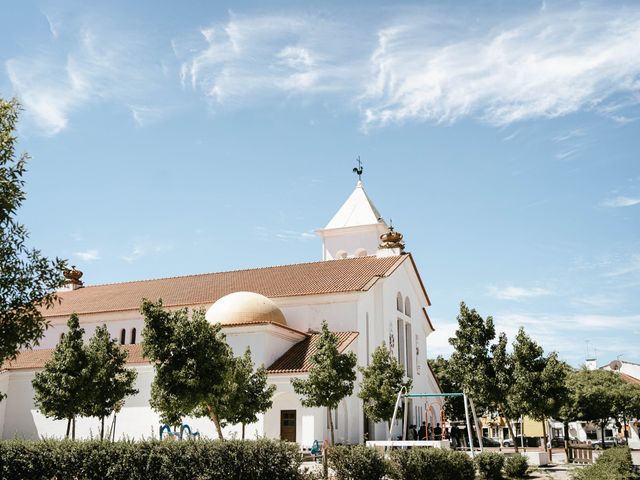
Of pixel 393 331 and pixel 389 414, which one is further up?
pixel 393 331

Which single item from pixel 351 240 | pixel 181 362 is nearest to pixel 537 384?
pixel 181 362

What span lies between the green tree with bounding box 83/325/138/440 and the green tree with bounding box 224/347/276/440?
292 inches

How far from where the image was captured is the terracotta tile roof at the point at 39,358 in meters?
38.9

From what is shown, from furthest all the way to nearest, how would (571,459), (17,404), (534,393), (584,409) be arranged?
1. (584,409)
2. (17,404)
3. (571,459)
4. (534,393)

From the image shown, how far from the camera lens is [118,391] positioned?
105 feet

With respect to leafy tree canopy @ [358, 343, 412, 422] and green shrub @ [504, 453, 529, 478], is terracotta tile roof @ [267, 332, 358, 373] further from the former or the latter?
green shrub @ [504, 453, 529, 478]

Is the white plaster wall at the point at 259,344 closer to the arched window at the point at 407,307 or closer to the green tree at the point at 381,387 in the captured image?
the green tree at the point at 381,387

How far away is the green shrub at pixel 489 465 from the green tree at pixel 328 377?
266 inches

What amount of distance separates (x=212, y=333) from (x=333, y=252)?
3483cm

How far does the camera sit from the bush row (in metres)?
18.7

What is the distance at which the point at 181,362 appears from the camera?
23.4 metres

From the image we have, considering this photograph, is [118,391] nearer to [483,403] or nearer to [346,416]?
[346,416]

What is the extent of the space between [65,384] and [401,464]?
1911cm

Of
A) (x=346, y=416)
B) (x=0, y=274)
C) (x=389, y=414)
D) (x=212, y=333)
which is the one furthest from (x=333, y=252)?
(x=0, y=274)
